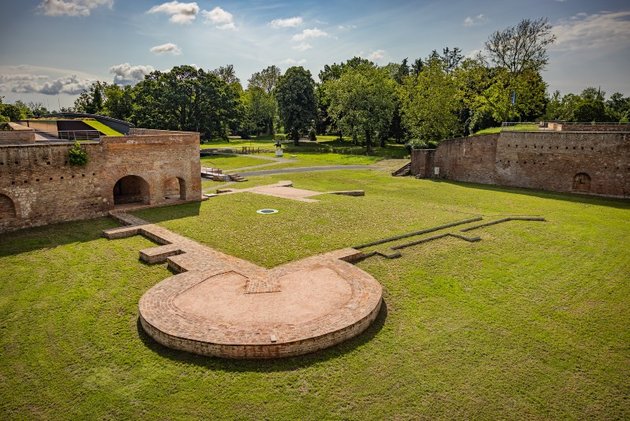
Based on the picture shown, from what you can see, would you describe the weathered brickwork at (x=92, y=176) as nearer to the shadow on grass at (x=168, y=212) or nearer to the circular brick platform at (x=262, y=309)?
the shadow on grass at (x=168, y=212)

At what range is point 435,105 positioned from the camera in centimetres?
4041

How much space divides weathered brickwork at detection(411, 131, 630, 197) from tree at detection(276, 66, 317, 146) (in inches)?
951

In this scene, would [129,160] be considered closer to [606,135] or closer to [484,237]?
[484,237]

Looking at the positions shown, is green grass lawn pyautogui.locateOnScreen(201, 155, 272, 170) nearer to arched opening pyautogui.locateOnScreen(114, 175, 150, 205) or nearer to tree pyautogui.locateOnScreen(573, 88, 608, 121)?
arched opening pyautogui.locateOnScreen(114, 175, 150, 205)

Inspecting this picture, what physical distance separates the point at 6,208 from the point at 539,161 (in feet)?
98.1

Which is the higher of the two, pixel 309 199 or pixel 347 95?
pixel 347 95

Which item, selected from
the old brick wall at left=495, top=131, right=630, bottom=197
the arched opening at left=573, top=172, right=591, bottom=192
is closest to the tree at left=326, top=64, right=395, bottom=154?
the old brick wall at left=495, top=131, right=630, bottom=197

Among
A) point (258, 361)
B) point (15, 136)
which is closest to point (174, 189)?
point (15, 136)

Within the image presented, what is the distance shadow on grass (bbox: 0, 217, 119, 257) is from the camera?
1399cm

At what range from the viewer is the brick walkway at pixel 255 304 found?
812 centimetres

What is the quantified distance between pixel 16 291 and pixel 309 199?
1389 cm

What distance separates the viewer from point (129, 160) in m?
18.5

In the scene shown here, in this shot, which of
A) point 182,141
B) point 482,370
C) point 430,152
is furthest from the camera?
point 430,152

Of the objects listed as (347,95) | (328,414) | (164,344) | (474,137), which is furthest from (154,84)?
(328,414)
